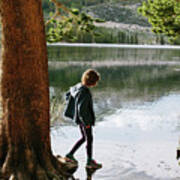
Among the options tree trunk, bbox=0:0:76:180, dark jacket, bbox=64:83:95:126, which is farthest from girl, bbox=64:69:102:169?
tree trunk, bbox=0:0:76:180

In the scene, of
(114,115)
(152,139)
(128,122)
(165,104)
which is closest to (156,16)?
(165,104)

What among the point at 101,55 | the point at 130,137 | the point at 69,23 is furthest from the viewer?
the point at 101,55

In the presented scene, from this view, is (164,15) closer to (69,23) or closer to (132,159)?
(69,23)

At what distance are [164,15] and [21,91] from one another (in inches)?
585

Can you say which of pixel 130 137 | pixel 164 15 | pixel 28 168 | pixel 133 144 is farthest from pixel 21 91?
pixel 164 15

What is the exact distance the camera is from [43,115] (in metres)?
5.05

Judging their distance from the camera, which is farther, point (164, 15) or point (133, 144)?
point (164, 15)

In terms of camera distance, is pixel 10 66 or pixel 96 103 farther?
pixel 96 103

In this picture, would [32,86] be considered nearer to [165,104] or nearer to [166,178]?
[166,178]

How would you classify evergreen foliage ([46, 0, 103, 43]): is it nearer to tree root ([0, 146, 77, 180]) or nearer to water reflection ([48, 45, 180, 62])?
tree root ([0, 146, 77, 180])

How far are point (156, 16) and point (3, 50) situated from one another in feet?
49.1

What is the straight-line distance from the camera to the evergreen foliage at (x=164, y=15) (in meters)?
18.4

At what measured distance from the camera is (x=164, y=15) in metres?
18.5

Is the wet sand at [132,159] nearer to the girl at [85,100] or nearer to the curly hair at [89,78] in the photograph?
the girl at [85,100]
